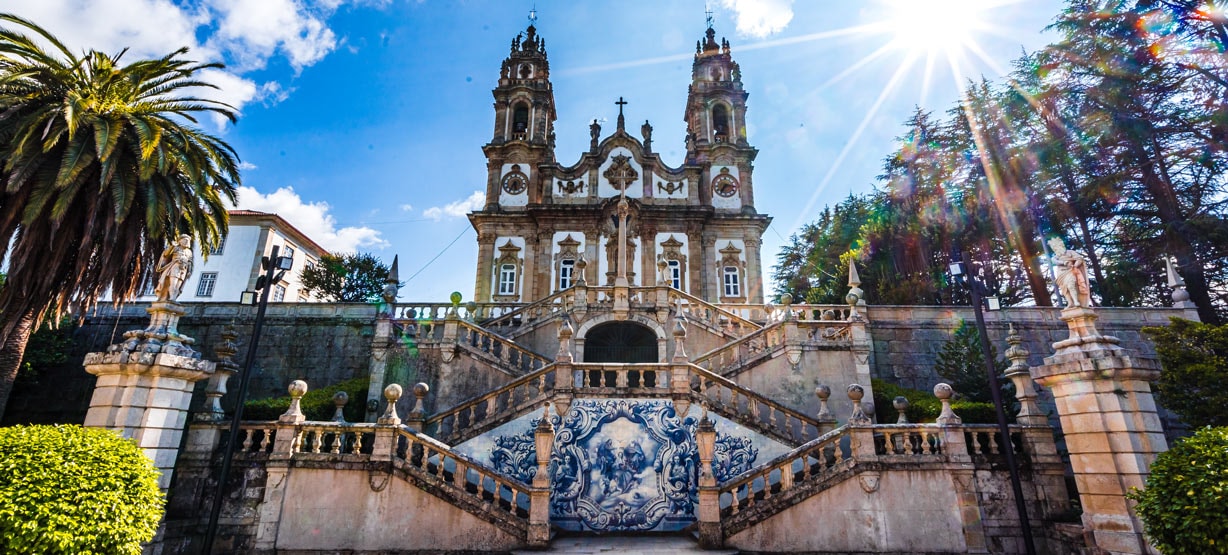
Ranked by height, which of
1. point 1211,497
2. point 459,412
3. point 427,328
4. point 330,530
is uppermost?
point 427,328

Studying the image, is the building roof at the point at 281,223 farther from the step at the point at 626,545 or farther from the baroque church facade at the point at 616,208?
the step at the point at 626,545

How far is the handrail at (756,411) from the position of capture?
1116 cm

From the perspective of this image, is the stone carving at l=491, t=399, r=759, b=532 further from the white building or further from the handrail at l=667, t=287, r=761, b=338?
the white building

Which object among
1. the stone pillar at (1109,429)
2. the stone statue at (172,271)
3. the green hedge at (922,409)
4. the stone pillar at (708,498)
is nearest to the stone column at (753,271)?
the green hedge at (922,409)

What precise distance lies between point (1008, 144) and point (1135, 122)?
4062 millimetres

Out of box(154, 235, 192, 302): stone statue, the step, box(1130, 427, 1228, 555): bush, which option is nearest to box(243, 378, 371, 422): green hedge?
box(154, 235, 192, 302): stone statue

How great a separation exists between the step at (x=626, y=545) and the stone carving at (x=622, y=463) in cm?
28

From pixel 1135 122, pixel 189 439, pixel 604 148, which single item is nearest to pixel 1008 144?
pixel 1135 122

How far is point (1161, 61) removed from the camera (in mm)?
19234

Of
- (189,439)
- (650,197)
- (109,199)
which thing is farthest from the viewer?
(650,197)

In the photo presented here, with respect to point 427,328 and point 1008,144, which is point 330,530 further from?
point 1008,144

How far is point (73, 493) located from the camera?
18.7ft

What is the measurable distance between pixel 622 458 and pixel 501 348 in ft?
19.8

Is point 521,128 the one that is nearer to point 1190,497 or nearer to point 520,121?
point 520,121
